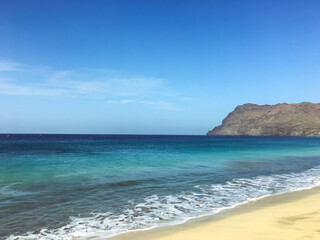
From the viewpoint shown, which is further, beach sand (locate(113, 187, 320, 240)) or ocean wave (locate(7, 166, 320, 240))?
ocean wave (locate(7, 166, 320, 240))

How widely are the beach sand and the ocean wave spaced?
472 millimetres

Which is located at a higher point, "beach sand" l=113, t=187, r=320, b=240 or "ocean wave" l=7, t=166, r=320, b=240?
"beach sand" l=113, t=187, r=320, b=240

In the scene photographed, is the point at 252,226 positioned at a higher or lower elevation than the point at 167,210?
higher

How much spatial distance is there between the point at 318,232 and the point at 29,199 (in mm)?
8788

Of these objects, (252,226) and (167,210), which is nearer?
(252,226)

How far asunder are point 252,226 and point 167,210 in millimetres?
2626

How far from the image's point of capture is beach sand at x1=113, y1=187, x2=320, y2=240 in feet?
18.1

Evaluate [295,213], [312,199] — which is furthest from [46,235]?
[312,199]

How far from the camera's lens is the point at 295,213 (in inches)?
285

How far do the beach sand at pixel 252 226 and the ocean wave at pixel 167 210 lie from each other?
1.55ft

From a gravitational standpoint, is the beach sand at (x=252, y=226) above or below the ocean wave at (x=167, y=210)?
above

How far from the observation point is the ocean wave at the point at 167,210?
602cm

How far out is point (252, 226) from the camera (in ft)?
20.1

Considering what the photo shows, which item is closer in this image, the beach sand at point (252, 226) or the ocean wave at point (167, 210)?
the beach sand at point (252, 226)
